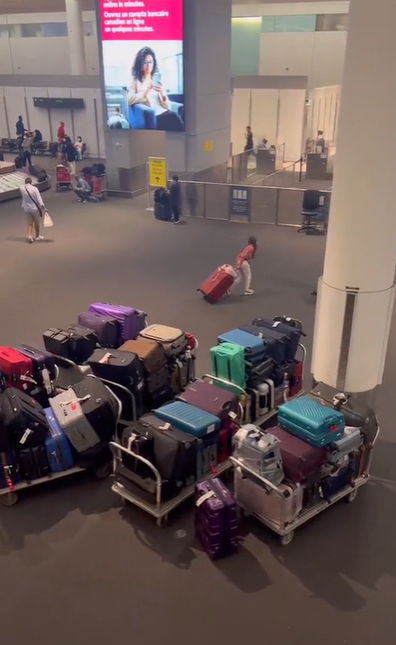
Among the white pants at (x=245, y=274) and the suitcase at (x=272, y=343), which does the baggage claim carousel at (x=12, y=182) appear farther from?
the suitcase at (x=272, y=343)

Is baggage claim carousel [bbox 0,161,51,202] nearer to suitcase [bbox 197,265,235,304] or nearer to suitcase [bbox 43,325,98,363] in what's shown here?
suitcase [bbox 197,265,235,304]

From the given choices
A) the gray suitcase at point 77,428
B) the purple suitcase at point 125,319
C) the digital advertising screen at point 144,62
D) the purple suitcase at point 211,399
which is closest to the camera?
the gray suitcase at point 77,428

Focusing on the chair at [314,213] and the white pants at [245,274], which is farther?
the chair at [314,213]

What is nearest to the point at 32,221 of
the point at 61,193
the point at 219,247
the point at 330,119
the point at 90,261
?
the point at 90,261

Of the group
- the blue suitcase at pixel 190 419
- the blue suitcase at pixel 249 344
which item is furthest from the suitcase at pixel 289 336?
the blue suitcase at pixel 190 419

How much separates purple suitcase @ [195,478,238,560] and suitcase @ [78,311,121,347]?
2737 mm

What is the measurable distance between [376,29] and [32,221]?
35.2 ft

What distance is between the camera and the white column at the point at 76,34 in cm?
2428

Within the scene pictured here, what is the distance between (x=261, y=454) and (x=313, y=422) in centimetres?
57

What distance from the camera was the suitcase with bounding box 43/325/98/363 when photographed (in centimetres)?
666

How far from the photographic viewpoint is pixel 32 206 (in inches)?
529

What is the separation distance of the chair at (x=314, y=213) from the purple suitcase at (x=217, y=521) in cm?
1132

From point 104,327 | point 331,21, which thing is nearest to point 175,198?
point 104,327

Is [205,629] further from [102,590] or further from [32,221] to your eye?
[32,221]
